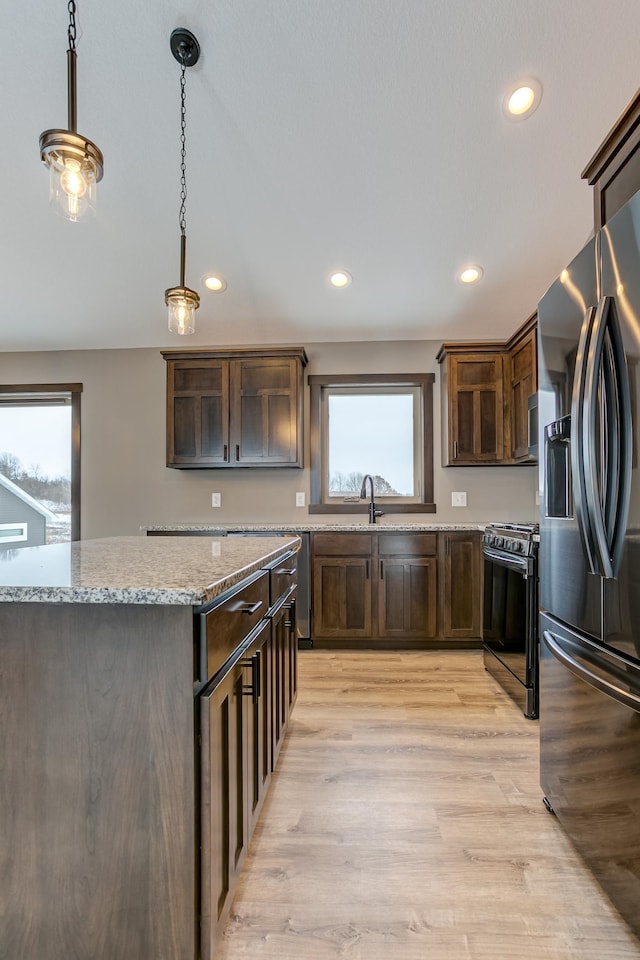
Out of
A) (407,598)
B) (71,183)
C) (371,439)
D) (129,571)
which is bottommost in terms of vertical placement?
(407,598)

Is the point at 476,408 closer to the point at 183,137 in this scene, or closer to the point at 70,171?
the point at 183,137

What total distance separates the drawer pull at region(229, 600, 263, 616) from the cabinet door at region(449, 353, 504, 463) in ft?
9.12

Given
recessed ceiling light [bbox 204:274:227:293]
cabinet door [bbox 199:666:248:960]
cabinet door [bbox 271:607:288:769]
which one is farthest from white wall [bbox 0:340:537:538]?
cabinet door [bbox 199:666:248:960]

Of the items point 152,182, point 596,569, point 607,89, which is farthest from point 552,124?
point 596,569

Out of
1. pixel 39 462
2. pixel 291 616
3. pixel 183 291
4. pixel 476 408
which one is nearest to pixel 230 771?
pixel 291 616

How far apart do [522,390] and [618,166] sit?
2097mm

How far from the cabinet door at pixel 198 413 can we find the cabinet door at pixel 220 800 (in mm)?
2836

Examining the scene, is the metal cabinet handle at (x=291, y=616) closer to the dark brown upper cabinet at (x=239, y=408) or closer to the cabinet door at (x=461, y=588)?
the cabinet door at (x=461, y=588)

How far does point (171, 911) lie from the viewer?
0.96 meters

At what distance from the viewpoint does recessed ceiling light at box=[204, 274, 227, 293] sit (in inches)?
144

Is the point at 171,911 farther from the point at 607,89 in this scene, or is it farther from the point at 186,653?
the point at 607,89

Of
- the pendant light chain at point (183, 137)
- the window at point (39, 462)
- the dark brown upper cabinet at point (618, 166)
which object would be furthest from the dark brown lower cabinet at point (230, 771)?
the window at point (39, 462)

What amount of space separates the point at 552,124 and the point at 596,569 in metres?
2.46

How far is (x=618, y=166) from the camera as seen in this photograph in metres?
1.50
